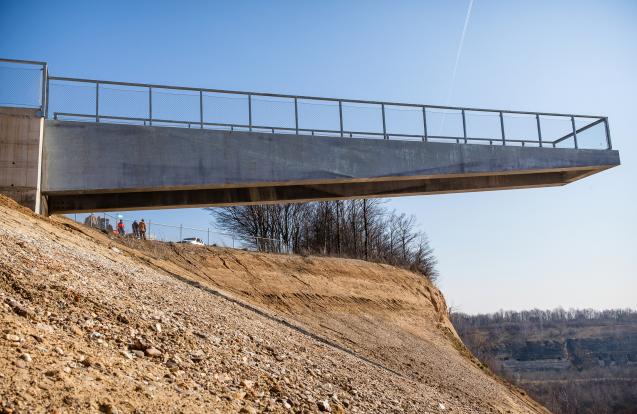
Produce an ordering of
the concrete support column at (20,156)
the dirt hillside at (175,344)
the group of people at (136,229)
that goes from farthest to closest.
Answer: the group of people at (136,229)
the concrete support column at (20,156)
the dirt hillside at (175,344)

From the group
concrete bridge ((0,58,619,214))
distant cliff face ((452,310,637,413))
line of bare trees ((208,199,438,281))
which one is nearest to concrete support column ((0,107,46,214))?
A: concrete bridge ((0,58,619,214))

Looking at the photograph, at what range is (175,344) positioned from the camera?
9453 millimetres

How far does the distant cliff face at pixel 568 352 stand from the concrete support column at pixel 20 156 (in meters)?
60.0

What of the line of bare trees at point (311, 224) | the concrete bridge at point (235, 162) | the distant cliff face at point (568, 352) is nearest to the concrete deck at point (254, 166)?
the concrete bridge at point (235, 162)

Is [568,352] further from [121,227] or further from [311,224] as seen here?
[121,227]

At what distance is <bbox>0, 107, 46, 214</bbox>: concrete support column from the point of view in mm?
16547

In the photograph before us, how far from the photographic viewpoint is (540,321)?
536ft

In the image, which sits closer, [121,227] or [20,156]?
[20,156]

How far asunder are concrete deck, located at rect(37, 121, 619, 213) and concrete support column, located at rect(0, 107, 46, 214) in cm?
47

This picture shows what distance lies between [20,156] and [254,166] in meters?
6.42

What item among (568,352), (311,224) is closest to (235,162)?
(311,224)

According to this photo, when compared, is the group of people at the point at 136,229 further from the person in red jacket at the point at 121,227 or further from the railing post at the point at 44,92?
the railing post at the point at 44,92

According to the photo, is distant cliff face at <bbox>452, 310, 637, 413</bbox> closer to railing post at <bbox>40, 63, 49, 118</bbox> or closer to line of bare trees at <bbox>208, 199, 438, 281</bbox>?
line of bare trees at <bbox>208, 199, 438, 281</bbox>

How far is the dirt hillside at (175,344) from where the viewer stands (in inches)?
271
